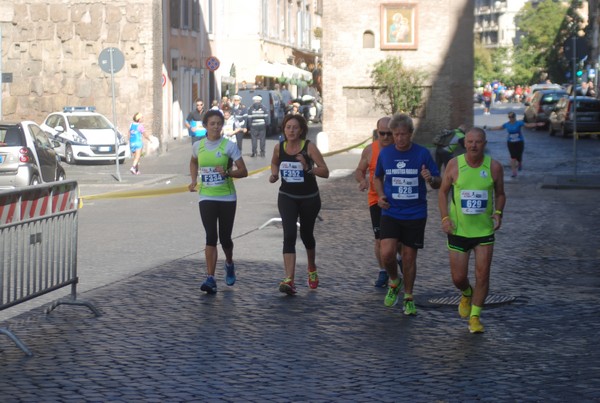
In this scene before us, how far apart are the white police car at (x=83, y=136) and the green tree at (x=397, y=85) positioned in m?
9.94

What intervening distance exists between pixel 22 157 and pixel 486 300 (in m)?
13.9

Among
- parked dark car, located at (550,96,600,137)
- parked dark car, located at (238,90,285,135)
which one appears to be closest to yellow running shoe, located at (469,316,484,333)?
parked dark car, located at (550,96,600,137)

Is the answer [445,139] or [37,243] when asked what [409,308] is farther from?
[445,139]

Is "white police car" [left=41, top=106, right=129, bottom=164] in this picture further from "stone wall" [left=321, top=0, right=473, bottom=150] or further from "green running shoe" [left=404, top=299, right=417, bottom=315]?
"green running shoe" [left=404, top=299, right=417, bottom=315]

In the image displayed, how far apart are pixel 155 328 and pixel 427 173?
241 centimetres

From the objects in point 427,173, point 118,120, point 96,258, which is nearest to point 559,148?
point 118,120

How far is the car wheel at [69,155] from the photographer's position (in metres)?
34.6

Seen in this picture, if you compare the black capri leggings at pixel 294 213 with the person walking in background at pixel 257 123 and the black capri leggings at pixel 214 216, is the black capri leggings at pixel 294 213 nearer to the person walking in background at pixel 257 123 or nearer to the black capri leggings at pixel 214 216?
the black capri leggings at pixel 214 216

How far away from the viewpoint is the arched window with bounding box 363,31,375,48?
1711 inches

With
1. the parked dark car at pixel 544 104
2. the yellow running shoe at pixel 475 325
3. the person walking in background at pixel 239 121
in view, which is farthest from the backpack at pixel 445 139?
the parked dark car at pixel 544 104

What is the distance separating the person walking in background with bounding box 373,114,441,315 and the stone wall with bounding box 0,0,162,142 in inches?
1171

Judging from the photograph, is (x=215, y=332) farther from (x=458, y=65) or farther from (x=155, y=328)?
(x=458, y=65)

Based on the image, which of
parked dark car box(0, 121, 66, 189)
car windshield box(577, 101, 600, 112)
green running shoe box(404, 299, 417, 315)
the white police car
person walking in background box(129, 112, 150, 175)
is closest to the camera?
green running shoe box(404, 299, 417, 315)

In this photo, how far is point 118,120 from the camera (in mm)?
40219
